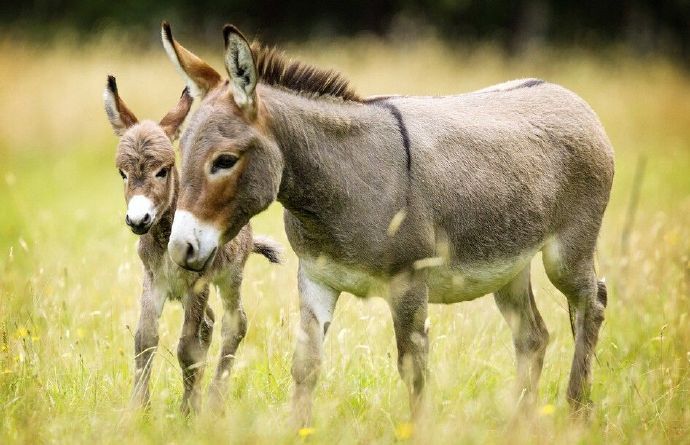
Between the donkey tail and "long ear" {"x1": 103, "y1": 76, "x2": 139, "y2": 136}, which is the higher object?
"long ear" {"x1": 103, "y1": 76, "x2": 139, "y2": 136}

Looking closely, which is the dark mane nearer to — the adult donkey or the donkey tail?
the adult donkey

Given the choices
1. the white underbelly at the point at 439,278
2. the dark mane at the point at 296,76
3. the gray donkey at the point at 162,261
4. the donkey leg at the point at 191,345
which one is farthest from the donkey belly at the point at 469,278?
the donkey leg at the point at 191,345

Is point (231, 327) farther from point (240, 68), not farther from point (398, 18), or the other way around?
point (398, 18)

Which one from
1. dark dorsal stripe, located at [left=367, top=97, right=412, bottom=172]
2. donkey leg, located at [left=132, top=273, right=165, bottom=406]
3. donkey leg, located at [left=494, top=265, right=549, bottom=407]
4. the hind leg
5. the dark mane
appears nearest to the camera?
the dark mane

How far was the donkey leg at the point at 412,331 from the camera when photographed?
14.4 ft

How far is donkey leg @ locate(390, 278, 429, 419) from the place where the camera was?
4398 mm

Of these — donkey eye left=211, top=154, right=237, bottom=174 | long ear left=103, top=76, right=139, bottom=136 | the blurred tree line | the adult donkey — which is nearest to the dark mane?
the adult donkey

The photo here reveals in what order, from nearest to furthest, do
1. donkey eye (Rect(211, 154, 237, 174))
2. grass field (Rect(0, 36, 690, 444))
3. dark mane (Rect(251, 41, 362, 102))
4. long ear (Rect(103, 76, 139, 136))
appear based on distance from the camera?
donkey eye (Rect(211, 154, 237, 174))
dark mane (Rect(251, 41, 362, 102))
grass field (Rect(0, 36, 690, 444))
long ear (Rect(103, 76, 139, 136))

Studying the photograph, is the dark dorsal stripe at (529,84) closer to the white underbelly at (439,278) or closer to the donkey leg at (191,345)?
the white underbelly at (439,278)

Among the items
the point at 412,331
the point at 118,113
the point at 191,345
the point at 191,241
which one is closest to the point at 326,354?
the point at 191,345

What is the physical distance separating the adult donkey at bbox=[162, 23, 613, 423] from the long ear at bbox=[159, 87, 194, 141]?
0.85 m

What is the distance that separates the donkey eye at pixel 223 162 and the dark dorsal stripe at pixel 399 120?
0.94 m

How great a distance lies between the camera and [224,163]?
3.95m

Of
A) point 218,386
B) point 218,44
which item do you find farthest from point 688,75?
point 218,386
